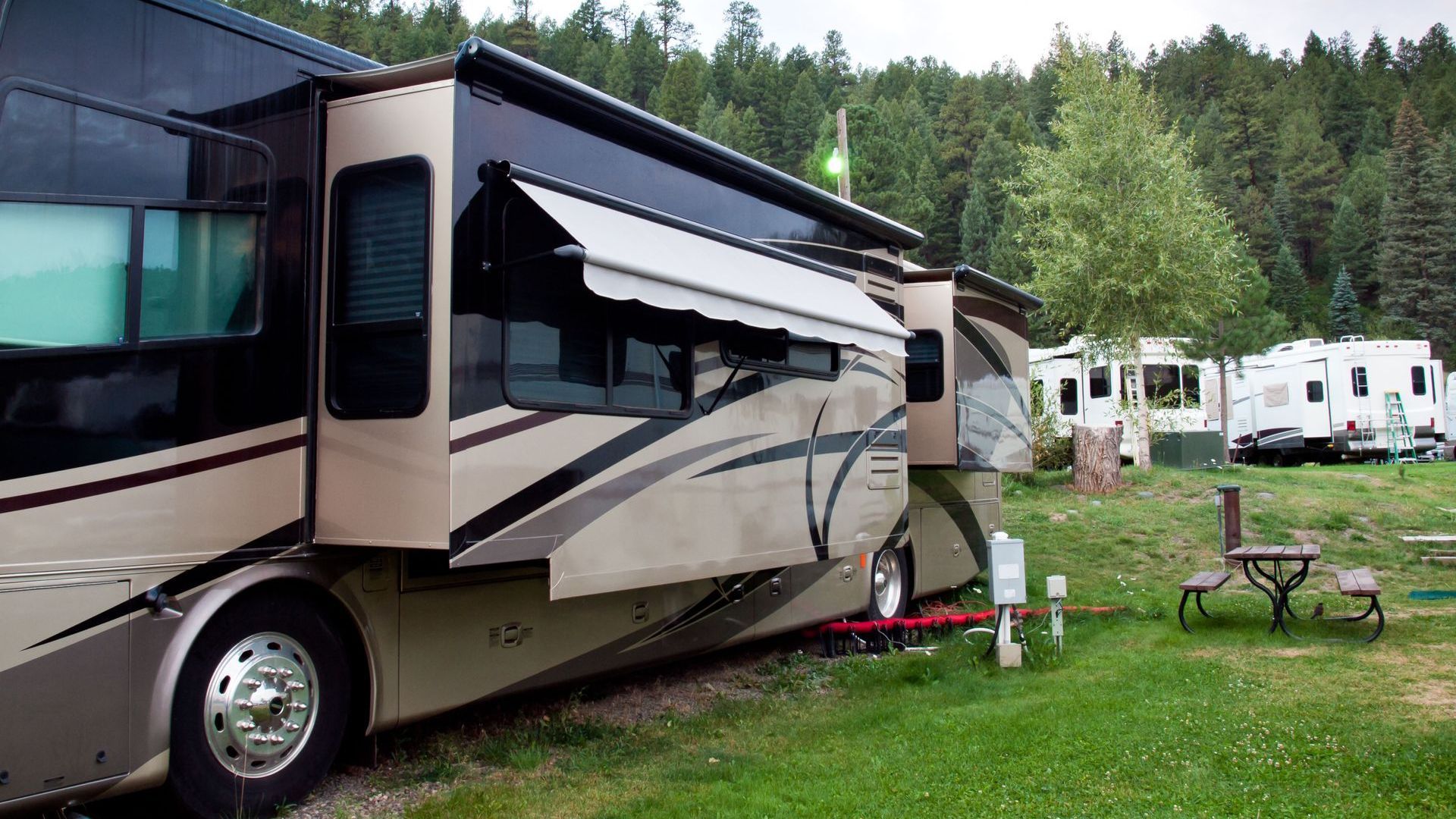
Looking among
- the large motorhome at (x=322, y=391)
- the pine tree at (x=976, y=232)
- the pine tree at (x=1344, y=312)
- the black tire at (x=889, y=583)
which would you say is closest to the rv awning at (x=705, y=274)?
the large motorhome at (x=322, y=391)

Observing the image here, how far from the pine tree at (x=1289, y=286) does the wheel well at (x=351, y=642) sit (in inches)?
2388

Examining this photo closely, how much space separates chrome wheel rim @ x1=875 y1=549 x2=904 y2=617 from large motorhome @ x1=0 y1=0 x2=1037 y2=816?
268 cm

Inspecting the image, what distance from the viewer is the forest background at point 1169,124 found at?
4697 centimetres

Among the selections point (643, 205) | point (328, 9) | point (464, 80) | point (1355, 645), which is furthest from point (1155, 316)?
point (328, 9)

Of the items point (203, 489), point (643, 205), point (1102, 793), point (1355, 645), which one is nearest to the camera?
point (203, 489)

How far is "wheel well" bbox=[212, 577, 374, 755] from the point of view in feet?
13.8

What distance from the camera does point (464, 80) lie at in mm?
4324

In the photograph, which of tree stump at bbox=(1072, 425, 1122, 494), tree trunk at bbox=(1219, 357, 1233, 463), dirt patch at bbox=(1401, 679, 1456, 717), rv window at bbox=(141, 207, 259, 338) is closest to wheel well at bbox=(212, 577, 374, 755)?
rv window at bbox=(141, 207, 259, 338)

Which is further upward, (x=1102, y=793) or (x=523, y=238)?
(x=523, y=238)

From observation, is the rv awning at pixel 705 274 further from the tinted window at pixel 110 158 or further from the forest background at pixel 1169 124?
the forest background at pixel 1169 124

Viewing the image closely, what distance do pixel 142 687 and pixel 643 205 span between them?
3087 mm

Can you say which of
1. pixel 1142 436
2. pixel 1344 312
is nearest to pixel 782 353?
pixel 1142 436

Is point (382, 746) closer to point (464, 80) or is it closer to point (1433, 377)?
point (464, 80)

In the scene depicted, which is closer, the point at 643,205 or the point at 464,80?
the point at 464,80
